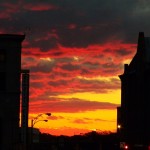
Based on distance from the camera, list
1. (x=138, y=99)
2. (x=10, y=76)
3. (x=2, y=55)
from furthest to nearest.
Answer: (x=138, y=99) → (x=2, y=55) → (x=10, y=76)

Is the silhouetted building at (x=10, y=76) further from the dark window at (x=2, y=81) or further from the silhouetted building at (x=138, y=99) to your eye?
the silhouetted building at (x=138, y=99)

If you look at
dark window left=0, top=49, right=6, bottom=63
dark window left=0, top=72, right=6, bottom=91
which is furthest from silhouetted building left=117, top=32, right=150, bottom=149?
dark window left=0, top=49, right=6, bottom=63

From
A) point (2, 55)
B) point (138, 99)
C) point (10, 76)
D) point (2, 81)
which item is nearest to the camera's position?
point (2, 81)

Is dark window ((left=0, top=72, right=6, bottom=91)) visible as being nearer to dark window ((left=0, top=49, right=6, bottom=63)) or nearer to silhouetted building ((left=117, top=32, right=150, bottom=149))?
dark window ((left=0, top=49, right=6, bottom=63))

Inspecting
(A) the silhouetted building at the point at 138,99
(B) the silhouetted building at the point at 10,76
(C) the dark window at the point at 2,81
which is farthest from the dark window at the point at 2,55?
(A) the silhouetted building at the point at 138,99

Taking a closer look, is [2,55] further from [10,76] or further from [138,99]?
[138,99]

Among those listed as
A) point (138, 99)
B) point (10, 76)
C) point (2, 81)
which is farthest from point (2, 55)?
point (138, 99)

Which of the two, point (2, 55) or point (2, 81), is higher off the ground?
point (2, 55)

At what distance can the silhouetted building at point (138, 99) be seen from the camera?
118 m

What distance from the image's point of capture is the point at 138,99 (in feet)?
401

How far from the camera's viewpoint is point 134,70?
12562 centimetres

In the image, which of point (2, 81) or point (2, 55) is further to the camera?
point (2, 55)

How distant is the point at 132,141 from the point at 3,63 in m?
42.4

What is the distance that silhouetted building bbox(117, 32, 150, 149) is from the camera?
11756cm
